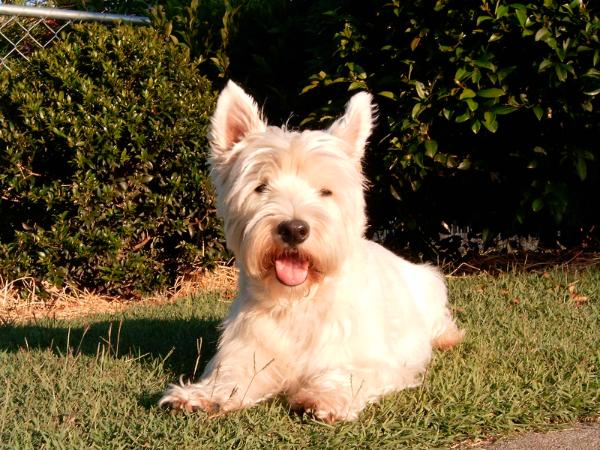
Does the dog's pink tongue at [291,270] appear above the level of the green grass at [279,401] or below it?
above

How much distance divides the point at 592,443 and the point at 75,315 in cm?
479

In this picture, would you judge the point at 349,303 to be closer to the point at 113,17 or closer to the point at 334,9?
the point at 334,9

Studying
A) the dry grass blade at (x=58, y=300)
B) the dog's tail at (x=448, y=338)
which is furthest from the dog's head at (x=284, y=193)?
the dry grass blade at (x=58, y=300)

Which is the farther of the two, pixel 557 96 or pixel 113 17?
pixel 113 17

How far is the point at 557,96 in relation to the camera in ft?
22.4

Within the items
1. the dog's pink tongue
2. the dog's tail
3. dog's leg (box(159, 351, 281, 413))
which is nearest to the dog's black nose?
the dog's pink tongue

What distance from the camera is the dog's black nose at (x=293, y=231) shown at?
381 centimetres

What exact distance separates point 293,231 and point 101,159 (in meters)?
3.70

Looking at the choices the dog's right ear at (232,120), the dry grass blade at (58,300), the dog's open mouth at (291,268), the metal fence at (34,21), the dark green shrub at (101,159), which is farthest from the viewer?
the metal fence at (34,21)

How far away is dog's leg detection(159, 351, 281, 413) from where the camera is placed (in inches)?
147

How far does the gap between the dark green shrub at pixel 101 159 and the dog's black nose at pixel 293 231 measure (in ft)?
11.8

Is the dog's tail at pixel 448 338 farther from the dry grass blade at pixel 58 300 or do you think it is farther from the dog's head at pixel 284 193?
the dry grass blade at pixel 58 300

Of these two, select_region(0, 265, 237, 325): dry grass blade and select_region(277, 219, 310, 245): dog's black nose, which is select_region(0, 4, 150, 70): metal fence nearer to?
select_region(0, 265, 237, 325): dry grass blade

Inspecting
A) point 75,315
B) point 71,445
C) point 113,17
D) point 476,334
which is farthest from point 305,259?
point 113,17
